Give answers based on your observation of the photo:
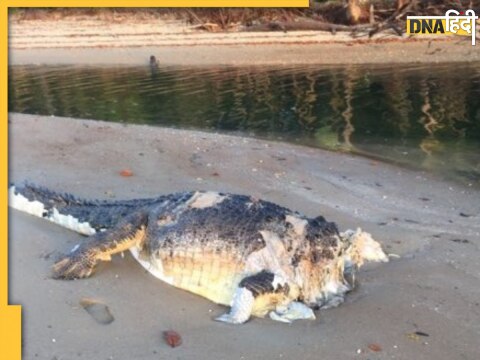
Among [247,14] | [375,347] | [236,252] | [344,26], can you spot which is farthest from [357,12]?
[375,347]

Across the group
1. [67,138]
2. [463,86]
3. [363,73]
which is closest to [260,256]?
[67,138]

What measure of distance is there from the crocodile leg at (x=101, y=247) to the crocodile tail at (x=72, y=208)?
25cm

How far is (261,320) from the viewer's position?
4586 mm

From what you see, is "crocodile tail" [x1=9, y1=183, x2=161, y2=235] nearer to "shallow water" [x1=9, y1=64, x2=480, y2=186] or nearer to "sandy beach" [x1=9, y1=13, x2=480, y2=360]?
"sandy beach" [x1=9, y1=13, x2=480, y2=360]

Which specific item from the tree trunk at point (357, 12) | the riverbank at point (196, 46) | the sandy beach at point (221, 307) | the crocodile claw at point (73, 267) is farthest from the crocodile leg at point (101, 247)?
the tree trunk at point (357, 12)

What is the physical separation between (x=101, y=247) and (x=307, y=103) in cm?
1348

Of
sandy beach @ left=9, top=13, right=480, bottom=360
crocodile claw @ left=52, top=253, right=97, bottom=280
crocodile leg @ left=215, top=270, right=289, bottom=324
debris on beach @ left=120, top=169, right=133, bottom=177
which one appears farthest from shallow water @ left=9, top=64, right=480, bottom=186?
crocodile claw @ left=52, top=253, right=97, bottom=280

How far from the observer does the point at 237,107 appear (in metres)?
17.5

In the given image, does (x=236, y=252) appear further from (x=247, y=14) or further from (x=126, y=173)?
(x=247, y=14)

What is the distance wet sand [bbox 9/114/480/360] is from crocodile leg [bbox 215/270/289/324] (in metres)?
0.11

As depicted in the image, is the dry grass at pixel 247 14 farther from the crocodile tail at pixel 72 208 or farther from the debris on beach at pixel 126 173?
the crocodile tail at pixel 72 208

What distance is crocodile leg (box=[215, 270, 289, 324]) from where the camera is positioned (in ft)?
14.7

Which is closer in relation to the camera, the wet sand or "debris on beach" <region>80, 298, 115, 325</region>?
the wet sand

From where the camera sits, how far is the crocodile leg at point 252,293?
14.7ft
